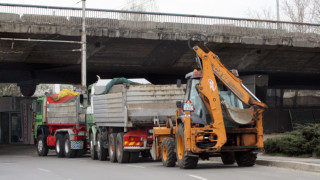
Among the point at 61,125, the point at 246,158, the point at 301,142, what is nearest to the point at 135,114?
the point at 246,158

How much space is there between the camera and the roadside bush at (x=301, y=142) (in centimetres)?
2414

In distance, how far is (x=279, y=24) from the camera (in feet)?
153

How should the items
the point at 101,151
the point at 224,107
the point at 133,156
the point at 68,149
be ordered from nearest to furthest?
1. the point at 224,107
2. the point at 133,156
3. the point at 101,151
4. the point at 68,149

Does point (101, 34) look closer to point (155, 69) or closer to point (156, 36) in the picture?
point (156, 36)

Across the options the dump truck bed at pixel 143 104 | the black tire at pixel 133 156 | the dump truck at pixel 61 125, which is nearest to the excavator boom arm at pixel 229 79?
the dump truck bed at pixel 143 104

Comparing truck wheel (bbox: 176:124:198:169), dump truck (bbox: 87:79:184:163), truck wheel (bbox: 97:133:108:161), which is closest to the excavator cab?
truck wheel (bbox: 176:124:198:169)

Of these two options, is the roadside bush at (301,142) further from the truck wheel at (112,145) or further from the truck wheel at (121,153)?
the truck wheel at (112,145)

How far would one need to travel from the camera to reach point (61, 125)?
32.3m

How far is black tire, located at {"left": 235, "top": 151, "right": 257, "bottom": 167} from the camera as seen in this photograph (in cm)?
1936

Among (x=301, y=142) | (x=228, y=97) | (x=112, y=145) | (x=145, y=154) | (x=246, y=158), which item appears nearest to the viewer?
(x=228, y=97)

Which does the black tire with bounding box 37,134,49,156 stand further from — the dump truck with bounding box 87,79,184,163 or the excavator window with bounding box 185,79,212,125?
the excavator window with bounding box 185,79,212,125

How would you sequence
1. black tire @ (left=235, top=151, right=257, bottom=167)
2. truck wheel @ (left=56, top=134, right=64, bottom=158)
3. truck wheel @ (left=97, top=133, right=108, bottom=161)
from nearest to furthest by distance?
black tire @ (left=235, top=151, right=257, bottom=167) < truck wheel @ (left=97, top=133, right=108, bottom=161) < truck wheel @ (left=56, top=134, right=64, bottom=158)

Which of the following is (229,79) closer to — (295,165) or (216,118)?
(216,118)

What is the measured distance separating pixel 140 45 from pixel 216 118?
24675 mm
